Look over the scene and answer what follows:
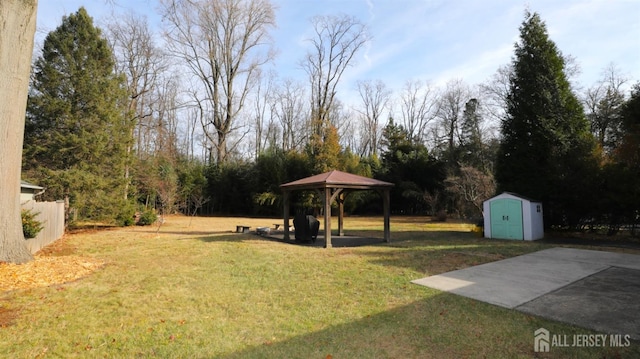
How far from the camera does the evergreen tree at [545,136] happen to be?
1287cm

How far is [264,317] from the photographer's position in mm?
4086

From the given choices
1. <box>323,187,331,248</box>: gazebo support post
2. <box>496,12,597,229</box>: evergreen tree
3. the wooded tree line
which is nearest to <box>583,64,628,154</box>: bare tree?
A: the wooded tree line

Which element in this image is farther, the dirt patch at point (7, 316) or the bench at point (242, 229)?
the bench at point (242, 229)

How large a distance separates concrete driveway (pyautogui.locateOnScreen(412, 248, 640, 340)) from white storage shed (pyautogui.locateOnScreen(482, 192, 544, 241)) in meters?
3.80

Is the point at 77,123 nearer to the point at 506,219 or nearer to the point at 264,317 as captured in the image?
the point at 264,317

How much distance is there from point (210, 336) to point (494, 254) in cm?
767

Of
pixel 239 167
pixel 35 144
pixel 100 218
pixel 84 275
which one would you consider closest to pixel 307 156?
pixel 239 167

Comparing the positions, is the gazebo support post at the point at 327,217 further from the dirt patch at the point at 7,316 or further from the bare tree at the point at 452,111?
the bare tree at the point at 452,111

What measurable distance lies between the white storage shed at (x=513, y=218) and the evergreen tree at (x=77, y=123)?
16618 millimetres

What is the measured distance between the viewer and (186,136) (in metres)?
35.0

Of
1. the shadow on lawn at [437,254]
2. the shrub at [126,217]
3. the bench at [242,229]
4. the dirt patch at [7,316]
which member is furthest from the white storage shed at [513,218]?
the shrub at [126,217]

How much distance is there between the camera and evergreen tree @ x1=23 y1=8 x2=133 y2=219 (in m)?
13.6

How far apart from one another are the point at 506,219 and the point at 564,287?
7661mm

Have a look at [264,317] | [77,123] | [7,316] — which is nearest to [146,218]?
[77,123]
